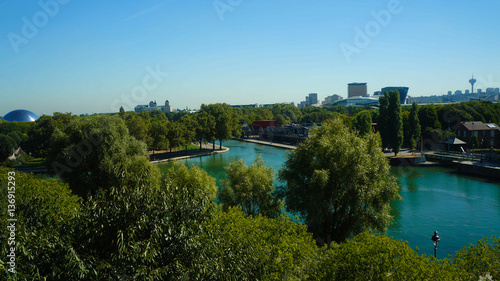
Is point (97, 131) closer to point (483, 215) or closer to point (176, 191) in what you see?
point (176, 191)

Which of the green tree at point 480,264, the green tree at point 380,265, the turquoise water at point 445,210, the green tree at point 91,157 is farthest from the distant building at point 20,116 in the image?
the green tree at point 480,264

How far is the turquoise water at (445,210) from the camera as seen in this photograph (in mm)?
20375

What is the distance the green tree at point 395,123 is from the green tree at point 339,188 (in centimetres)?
3212

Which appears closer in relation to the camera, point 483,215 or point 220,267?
point 220,267

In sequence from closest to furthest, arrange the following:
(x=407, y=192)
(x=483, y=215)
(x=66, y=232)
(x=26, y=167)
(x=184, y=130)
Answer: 1. (x=66, y=232)
2. (x=483, y=215)
3. (x=407, y=192)
4. (x=26, y=167)
5. (x=184, y=130)

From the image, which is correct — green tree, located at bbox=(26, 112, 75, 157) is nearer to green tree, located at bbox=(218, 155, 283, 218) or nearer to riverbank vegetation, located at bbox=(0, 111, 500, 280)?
riverbank vegetation, located at bbox=(0, 111, 500, 280)

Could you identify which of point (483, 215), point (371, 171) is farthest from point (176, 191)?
point (483, 215)

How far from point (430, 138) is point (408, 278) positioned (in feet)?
185

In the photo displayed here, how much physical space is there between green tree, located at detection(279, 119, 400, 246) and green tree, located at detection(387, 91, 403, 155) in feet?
105

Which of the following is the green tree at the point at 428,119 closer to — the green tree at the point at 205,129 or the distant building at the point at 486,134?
the distant building at the point at 486,134

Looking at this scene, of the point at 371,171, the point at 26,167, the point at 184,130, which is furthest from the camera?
the point at 184,130

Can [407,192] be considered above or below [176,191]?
below

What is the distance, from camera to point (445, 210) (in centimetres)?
2550

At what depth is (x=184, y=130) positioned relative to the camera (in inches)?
2378
